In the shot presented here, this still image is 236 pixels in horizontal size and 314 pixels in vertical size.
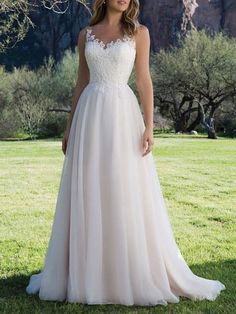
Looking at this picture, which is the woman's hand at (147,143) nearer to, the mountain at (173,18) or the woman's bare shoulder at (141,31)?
the woman's bare shoulder at (141,31)

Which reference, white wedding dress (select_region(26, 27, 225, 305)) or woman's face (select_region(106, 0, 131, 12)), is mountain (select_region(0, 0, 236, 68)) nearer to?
woman's face (select_region(106, 0, 131, 12))

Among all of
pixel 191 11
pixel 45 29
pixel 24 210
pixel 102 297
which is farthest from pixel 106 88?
pixel 45 29

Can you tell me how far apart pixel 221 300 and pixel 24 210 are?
465 centimetres

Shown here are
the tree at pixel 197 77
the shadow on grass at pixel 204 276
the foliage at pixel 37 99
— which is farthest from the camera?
the foliage at pixel 37 99

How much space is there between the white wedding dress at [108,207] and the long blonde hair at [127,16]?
0.27ft

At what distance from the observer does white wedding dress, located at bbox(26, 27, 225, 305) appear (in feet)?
12.1

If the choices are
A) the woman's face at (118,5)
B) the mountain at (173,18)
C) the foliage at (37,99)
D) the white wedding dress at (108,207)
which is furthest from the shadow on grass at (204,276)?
the mountain at (173,18)

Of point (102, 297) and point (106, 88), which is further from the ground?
point (106, 88)

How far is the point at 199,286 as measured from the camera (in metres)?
4.04

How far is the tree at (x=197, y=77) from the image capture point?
131 ft

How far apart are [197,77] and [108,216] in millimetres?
37883

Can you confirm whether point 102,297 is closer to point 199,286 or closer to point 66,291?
point 66,291

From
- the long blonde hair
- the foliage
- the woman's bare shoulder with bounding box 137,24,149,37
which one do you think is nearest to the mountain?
the foliage

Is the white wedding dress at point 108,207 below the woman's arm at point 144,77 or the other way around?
below
